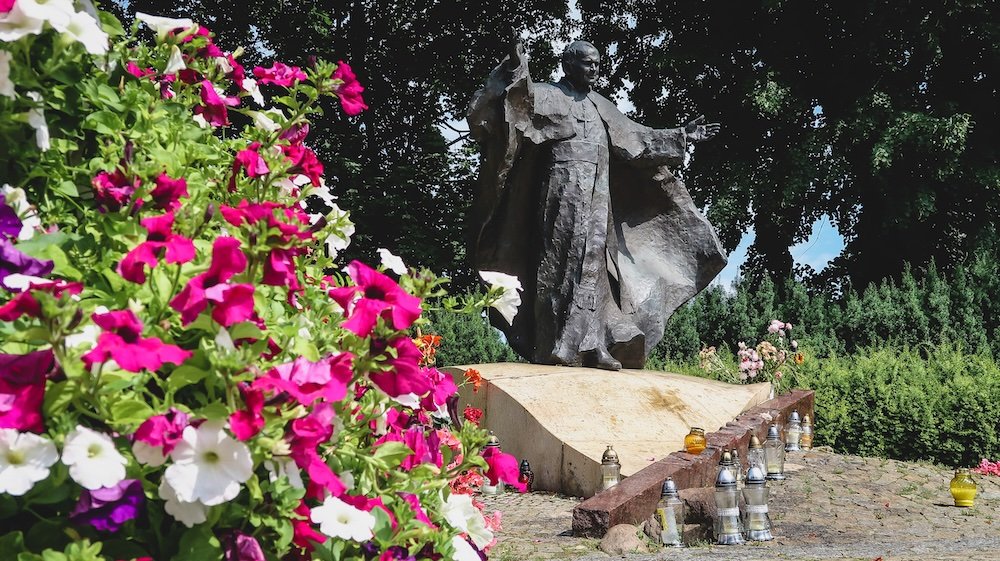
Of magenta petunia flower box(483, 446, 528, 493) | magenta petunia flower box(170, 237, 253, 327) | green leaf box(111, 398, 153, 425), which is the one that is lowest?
magenta petunia flower box(483, 446, 528, 493)

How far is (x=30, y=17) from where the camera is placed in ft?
4.58

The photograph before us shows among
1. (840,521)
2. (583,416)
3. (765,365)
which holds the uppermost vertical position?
(765,365)

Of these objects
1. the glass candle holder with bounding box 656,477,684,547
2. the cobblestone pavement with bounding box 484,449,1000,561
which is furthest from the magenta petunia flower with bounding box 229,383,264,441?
the glass candle holder with bounding box 656,477,684,547

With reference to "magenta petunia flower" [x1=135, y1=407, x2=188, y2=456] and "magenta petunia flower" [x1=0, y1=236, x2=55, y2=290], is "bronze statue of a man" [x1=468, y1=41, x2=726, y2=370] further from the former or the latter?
"magenta petunia flower" [x1=135, y1=407, x2=188, y2=456]

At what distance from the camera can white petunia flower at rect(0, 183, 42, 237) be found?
1.49 metres

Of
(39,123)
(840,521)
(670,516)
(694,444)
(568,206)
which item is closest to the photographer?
(39,123)

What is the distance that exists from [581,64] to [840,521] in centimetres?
479

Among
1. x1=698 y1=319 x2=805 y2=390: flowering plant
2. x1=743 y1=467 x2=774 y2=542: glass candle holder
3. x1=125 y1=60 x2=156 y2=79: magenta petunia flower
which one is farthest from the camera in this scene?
x1=698 y1=319 x2=805 y2=390: flowering plant

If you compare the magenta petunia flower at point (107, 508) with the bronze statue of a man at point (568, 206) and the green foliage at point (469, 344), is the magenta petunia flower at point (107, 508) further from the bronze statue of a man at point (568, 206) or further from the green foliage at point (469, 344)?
the green foliage at point (469, 344)

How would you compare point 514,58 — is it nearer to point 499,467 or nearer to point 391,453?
point 499,467

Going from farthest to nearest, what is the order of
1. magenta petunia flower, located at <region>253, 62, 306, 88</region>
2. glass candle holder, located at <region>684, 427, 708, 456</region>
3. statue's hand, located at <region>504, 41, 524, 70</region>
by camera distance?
statue's hand, located at <region>504, 41, 524, 70</region> → glass candle holder, located at <region>684, 427, 708, 456</region> → magenta petunia flower, located at <region>253, 62, 306, 88</region>

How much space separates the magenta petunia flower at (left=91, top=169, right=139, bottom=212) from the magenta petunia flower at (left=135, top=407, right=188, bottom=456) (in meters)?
0.46

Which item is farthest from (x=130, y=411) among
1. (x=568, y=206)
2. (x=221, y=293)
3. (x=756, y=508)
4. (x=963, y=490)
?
(x=568, y=206)

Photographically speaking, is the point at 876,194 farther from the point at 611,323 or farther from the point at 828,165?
the point at 611,323
